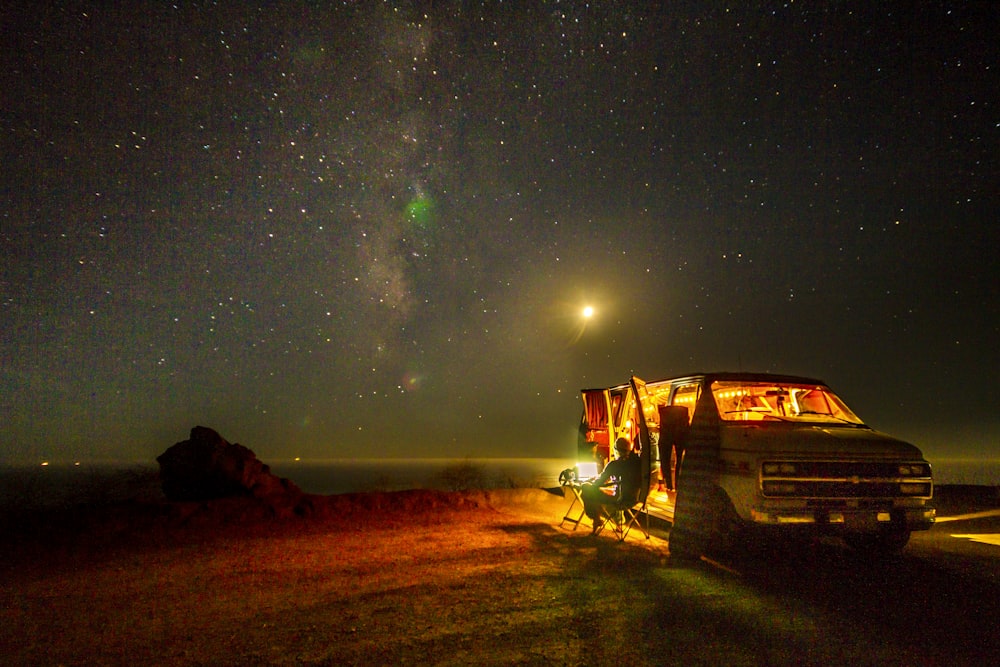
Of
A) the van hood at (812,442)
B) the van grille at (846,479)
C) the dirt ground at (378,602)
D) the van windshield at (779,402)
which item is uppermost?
the van windshield at (779,402)

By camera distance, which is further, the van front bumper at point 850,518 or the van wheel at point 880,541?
the van wheel at point 880,541

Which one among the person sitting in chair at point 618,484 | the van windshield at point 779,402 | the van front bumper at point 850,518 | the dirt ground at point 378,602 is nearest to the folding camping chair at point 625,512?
the person sitting in chair at point 618,484

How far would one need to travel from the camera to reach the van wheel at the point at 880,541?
6891 mm

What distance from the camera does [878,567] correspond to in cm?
674

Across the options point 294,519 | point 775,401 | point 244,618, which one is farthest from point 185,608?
point 775,401

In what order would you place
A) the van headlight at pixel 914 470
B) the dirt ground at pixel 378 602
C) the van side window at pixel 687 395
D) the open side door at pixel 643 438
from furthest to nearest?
the van side window at pixel 687 395, the open side door at pixel 643 438, the van headlight at pixel 914 470, the dirt ground at pixel 378 602

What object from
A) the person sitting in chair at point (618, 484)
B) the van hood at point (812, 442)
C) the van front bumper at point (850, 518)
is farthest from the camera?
the person sitting in chair at point (618, 484)

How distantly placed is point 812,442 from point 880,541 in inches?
77.2

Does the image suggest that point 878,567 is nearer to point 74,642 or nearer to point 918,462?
point 918,462

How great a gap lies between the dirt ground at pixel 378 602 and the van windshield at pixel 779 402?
224 centimetres

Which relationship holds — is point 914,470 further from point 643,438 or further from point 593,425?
point 593,425

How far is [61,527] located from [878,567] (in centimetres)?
1199

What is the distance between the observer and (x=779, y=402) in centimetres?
804

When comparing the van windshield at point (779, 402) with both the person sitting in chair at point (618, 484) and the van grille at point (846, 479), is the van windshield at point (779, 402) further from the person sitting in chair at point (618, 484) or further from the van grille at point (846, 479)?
the person sitting in chair at point (618, 484)
